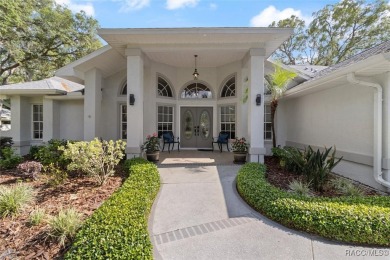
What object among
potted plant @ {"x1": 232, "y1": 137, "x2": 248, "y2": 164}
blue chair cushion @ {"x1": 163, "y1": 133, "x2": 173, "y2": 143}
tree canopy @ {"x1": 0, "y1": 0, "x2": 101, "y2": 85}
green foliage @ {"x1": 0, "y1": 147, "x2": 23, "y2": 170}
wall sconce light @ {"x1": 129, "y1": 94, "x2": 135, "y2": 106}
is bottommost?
green foliage @ {"x1": 0, "y1": 147, "x2": 23, "y2": 170}

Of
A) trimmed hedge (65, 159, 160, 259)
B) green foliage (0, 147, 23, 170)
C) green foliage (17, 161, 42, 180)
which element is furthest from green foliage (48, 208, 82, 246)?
green foliage (0, 147, 23, 170)

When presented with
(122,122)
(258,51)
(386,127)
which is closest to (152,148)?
(122,122)

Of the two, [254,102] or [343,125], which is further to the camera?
[254,102]

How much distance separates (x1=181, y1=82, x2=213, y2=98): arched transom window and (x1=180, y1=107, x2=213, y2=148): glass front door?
0.67 meters

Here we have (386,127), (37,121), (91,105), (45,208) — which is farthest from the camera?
(37,121)

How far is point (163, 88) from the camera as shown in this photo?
10.0 m

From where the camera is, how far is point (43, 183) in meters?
5.15

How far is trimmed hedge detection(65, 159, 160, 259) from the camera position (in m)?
2.28

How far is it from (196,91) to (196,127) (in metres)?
1.87

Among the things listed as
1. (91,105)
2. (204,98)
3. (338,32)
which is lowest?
(91,105)

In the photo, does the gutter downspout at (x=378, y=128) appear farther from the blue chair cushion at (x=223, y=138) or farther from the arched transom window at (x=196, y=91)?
the arched transom window at (x=196, y=91)

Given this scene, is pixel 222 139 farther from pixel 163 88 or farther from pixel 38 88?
pixel 38 88

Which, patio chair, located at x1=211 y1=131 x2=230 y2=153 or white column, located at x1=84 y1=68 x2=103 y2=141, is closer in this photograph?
white column, located at x1=84 y1=68 x2=103 y2=141

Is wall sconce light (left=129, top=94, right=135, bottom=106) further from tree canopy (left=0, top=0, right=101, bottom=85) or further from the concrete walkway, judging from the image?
tree canopy (left=0, top=0, right=101, bottom=85)
